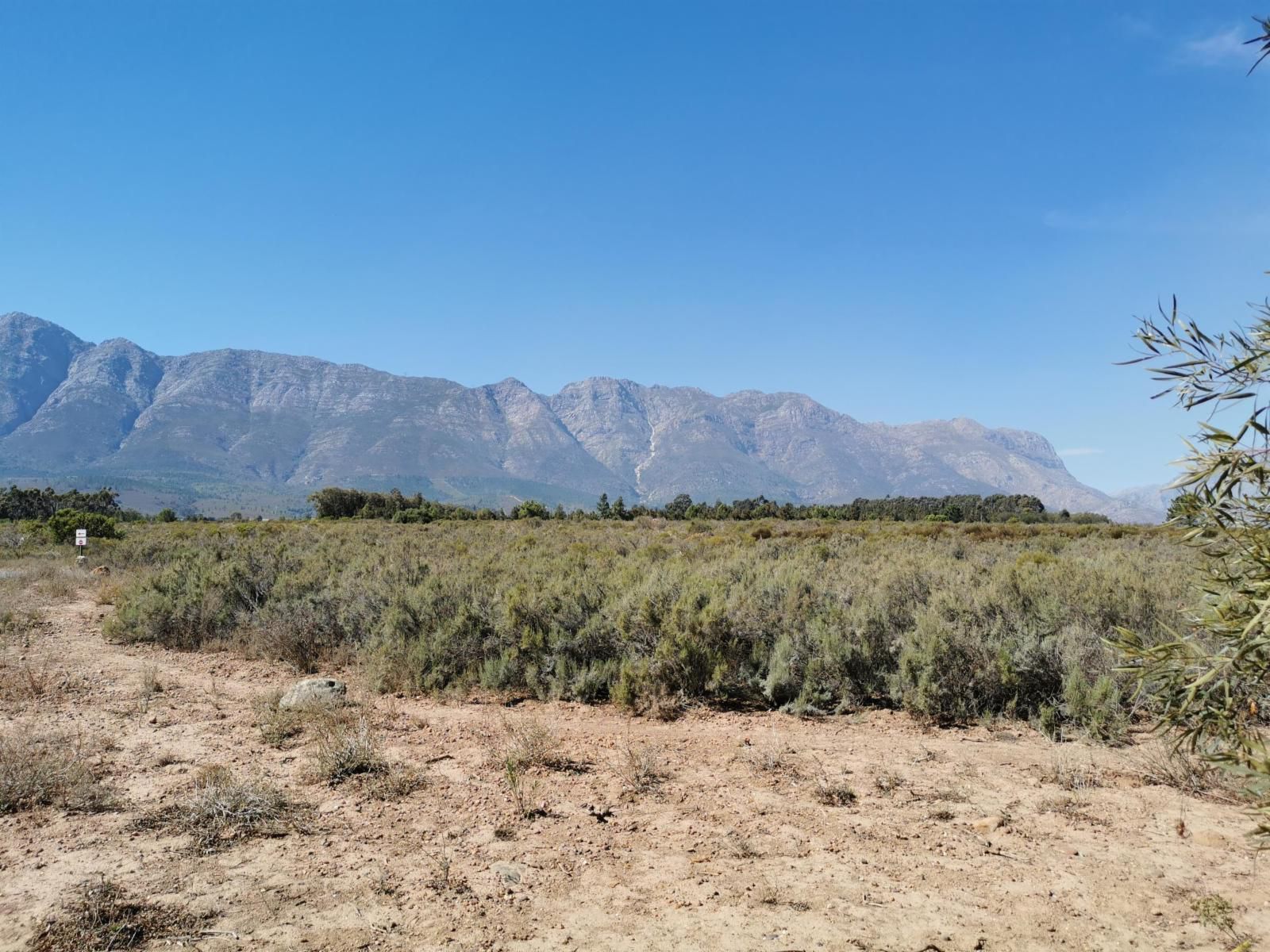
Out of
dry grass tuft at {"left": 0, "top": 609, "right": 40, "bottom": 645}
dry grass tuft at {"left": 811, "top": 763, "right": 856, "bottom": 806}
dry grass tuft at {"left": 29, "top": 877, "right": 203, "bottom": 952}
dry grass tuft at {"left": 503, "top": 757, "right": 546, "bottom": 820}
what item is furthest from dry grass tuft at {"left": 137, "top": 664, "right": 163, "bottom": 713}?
dry grass tuft at {"left": 811, "top": 763, "right": 856, "bottom": 806}

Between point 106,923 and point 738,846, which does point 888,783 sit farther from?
point 106,923

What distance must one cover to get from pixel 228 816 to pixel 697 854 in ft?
10.7

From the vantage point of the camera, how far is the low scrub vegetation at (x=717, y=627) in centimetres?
721

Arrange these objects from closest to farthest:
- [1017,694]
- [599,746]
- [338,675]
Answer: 1. [599,746]
2. [1017,694]
3. [338,675]

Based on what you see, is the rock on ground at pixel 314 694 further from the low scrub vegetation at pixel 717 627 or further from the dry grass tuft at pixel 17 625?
the dry grass tuft at pixel 17 625

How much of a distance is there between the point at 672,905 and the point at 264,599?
1055cm

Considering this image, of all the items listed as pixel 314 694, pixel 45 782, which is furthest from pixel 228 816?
pixel 314 694

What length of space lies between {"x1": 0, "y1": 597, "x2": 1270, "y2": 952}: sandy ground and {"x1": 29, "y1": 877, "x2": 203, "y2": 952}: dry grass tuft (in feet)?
0.35

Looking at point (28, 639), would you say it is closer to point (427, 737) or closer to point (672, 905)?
point (427, 737)

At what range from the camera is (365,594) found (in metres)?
10.7

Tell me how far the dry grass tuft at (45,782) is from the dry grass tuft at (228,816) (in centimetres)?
60

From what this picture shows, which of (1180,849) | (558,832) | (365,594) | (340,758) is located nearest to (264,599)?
(365,594)

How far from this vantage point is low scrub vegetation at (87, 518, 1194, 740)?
7211 millimetres

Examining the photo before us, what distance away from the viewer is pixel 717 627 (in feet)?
27.0
